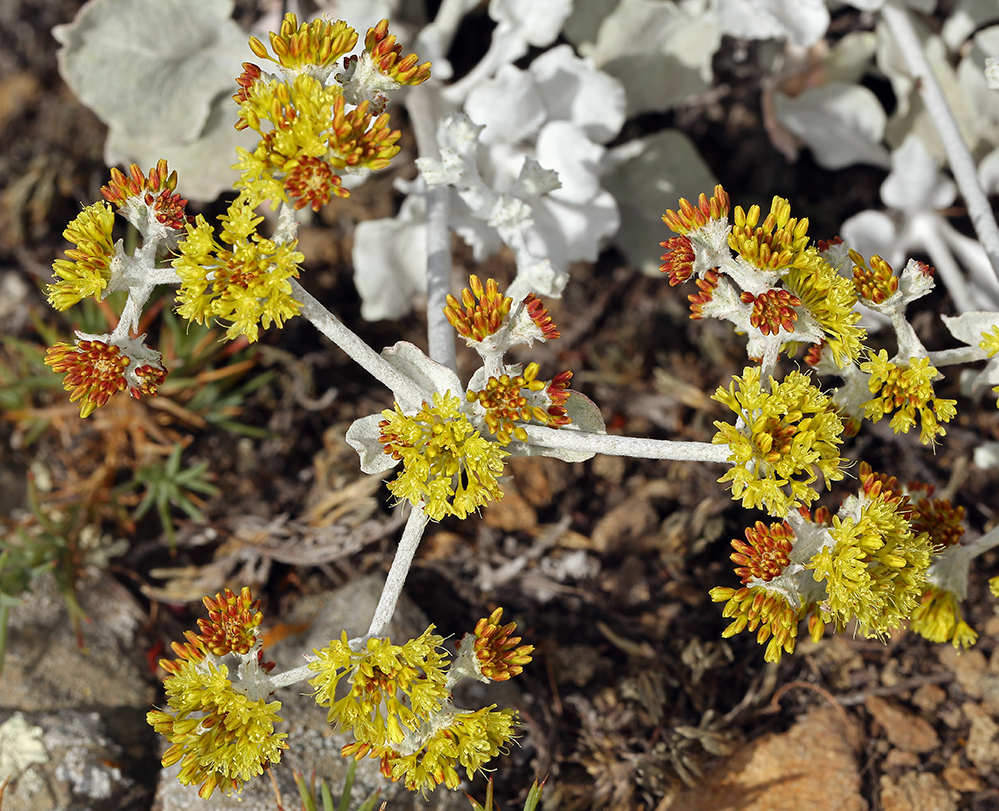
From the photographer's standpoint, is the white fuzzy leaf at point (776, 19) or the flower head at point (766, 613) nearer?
the flower head at point (766, 613)

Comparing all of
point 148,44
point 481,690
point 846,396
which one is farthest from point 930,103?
point 148,44

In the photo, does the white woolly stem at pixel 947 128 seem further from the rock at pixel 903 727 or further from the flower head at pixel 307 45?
the flower head at pixel 307 45

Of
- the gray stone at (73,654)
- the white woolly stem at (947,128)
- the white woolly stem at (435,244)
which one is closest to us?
the white woolly stem at (435,244)

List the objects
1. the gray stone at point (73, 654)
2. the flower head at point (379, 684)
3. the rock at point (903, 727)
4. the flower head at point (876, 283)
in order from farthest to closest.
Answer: the gray stone at point (73, 654) → the rock at point (903, 727) → the flower head at point (876, 283) → the flower head at point (379, 684)

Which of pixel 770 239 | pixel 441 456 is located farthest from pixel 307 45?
pixel 770 239

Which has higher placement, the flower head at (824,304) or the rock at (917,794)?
the flower head at (824,304)

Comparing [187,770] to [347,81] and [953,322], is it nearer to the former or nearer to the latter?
[347,81]

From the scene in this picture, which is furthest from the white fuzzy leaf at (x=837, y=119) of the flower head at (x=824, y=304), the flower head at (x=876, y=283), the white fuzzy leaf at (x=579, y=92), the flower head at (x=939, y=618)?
the flower head at (x=939, y=618)
